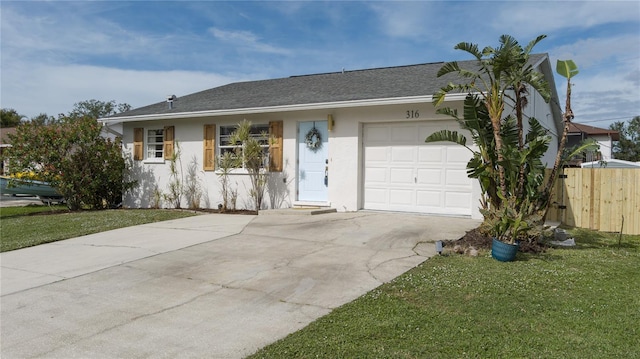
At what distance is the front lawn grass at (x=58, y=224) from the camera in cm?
967

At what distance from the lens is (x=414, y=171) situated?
1084 centimetres

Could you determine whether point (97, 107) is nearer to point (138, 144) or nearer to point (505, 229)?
point (138, 144)

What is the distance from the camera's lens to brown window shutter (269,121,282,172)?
12508 millimetres

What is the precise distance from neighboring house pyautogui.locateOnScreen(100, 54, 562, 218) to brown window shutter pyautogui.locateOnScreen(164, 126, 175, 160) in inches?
1.8

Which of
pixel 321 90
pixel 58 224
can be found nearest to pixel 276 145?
pixel 321 90

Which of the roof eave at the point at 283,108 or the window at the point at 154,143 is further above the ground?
the roof eave at the point at 283,108

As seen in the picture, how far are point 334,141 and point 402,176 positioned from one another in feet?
6.59

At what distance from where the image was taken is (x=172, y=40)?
1523 cm

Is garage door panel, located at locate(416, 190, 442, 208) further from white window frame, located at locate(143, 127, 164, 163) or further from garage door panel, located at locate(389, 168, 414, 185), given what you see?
white window frame, located at locate(143, 127, 164, 163)

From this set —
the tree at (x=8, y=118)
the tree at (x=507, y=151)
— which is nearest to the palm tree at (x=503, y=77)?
the tree at (x=507, y=151)

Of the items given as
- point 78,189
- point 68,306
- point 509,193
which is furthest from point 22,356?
point 78,189

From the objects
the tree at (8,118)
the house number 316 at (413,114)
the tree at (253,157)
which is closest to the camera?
the house number 316 at (413,114)

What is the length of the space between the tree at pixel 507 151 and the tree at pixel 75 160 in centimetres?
1160

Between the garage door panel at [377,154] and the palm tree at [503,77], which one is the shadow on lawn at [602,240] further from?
the garage door panel at [377,154]
